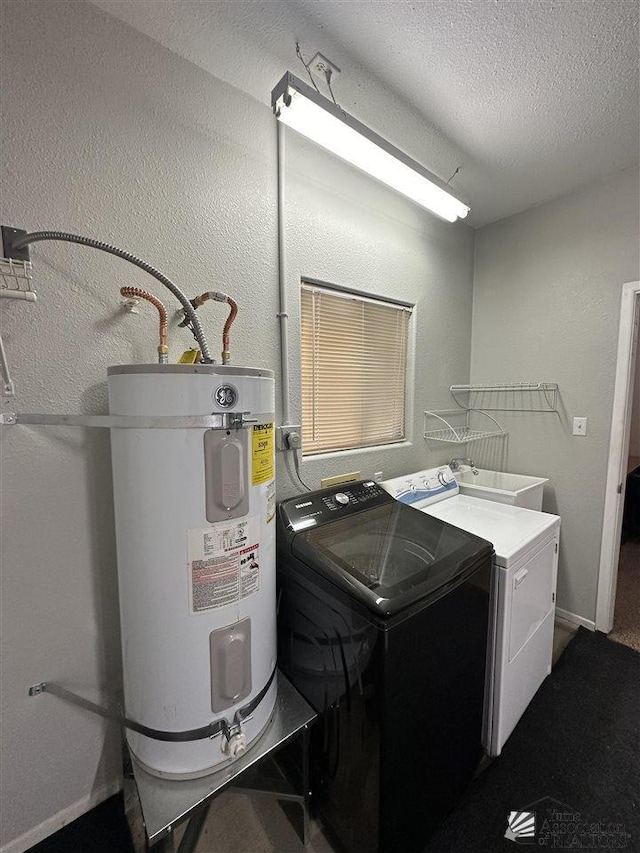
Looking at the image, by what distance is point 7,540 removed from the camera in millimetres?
1025

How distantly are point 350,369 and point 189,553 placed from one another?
4.49ft

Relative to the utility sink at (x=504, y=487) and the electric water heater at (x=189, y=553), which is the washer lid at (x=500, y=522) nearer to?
the utility sink at (x=504, y=487)

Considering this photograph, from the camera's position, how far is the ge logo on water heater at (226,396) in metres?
0.89

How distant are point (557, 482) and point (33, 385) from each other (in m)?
2.84

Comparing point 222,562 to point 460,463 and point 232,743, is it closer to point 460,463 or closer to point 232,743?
point 232,743

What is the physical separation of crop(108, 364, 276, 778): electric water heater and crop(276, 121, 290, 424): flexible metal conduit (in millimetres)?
577

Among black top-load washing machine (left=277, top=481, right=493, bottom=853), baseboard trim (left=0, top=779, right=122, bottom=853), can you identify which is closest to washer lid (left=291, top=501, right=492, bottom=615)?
black top-load washing machine (left=277, top=481, right=493, bottom=853)

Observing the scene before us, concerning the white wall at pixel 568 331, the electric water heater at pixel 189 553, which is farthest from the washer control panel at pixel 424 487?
the electric water heater at pixel 189 553

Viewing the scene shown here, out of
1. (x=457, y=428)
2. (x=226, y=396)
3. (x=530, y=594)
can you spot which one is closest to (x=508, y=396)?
(x=457, y=428)

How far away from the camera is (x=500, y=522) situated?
5.55 ft

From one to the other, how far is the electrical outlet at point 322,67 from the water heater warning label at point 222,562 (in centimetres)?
165

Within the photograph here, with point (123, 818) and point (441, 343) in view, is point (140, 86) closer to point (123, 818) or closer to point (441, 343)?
point (441, 343)

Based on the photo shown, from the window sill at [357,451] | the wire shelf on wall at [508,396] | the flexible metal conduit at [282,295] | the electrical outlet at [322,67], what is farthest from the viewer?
the wire shelf on wall at [508,396]

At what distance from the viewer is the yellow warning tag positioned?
987 millimetres
